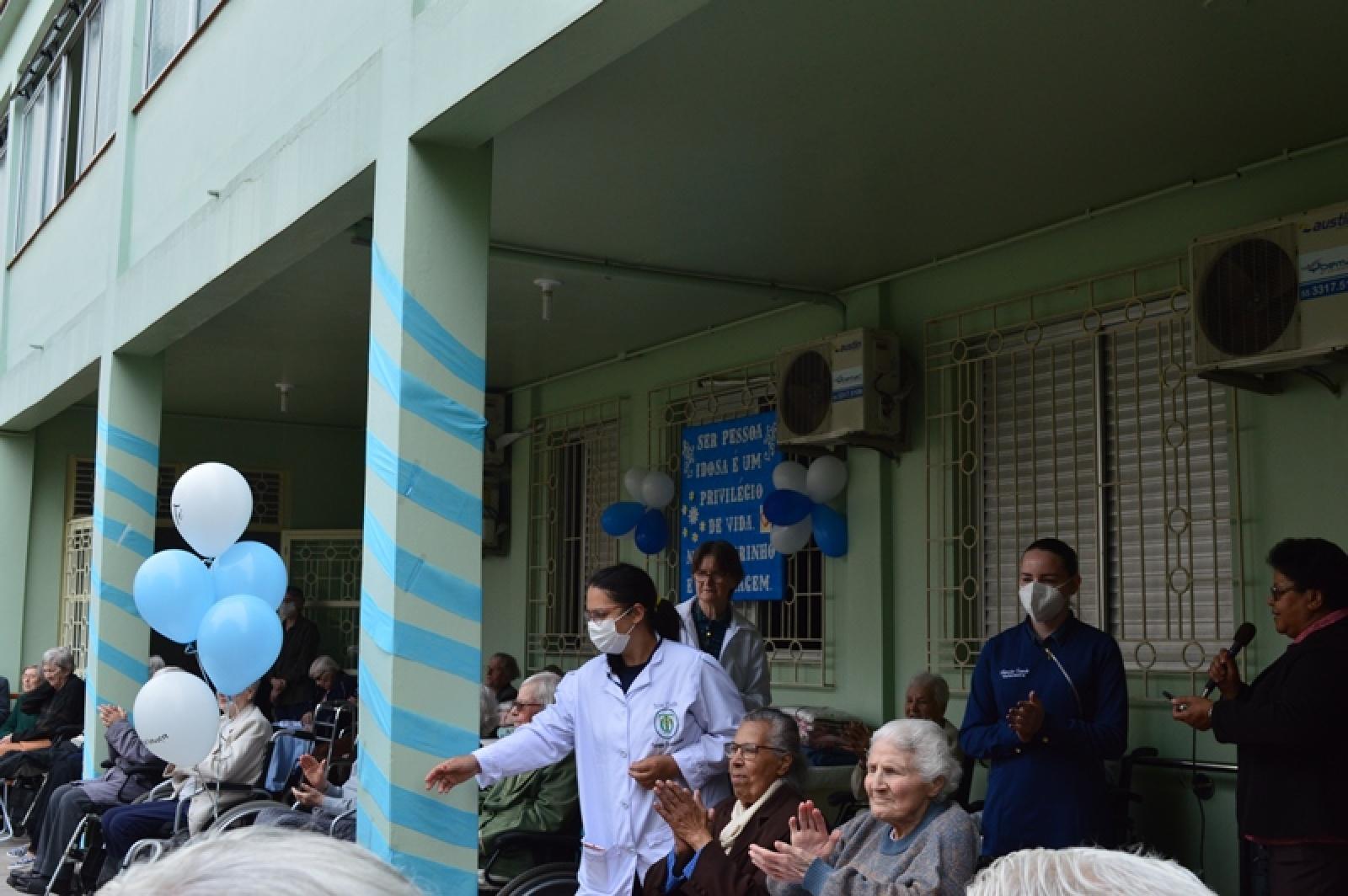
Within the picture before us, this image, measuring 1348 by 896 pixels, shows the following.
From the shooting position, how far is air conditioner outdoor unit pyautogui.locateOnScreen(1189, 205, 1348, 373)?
4.94 metres

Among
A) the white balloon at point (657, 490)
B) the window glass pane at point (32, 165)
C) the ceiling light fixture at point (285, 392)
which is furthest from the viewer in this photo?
the window glass pane at point (32, 165)

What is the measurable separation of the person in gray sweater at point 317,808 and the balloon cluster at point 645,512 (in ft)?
9.61

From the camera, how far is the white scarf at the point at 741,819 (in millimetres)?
4168

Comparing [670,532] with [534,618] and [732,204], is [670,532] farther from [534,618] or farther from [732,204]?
[732,204]

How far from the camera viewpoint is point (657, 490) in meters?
8.59

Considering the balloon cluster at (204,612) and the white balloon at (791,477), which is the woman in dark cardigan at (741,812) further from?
the white balloon at (791,477)

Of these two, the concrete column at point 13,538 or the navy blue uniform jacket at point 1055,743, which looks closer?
the navy blue uniform jacket at point 1055,743

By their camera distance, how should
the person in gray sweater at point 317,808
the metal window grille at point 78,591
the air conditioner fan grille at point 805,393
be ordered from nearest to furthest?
1. the person in gray sweater at point 317,808
2. the air conditioner fan grille at point 805,393
3. the metal window grille at point 78,591

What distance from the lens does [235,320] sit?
8609 millimetres

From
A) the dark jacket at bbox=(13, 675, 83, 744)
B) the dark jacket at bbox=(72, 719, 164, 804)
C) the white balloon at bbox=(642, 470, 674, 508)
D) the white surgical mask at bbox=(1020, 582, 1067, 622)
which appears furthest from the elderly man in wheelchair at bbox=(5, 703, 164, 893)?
the white surgical mask at bbox=(1020, 582, 1067, 622)

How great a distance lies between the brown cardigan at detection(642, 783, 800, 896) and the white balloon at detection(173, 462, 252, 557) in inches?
97.7

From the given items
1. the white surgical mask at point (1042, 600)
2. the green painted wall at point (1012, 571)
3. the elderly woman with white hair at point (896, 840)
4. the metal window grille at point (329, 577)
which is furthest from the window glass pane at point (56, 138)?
the elderly woman with white hair at point (896, 840)

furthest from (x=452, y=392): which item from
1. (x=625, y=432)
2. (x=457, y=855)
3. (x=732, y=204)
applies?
(x=625, y=432)

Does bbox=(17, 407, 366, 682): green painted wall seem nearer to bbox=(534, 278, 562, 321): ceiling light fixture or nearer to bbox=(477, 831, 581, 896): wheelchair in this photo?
bbox=(534, 278, 562, 321): ceiling light fixture
